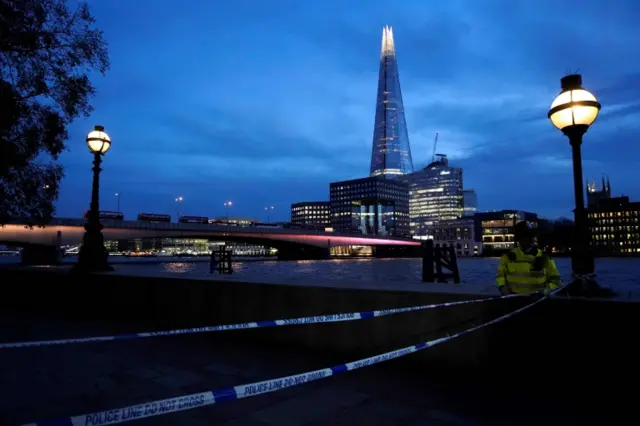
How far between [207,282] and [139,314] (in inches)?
103

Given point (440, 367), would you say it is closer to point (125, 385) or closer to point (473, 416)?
point (473, 416)

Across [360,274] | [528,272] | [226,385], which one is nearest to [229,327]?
[226,385]

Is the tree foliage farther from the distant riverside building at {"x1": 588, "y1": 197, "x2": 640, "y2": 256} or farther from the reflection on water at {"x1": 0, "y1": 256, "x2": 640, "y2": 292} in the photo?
the distant riverside building at {"x1": 588, "y1": 197, "x2": 640, "y2": 256}

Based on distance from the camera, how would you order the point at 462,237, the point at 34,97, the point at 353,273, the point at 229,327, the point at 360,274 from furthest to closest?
the point at 462,237 < the point at 353,273 < the point at 360,274 < the point at 34,97 < the point at 229,327

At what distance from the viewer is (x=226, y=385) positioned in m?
5.29

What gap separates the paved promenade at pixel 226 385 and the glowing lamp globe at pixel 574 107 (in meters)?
3.67

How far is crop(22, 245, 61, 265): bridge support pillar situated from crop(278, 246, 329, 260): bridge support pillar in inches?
2114

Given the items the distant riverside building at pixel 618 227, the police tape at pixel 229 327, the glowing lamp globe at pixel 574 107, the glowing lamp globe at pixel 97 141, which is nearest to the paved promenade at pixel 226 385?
the police tape at pixel 229 327

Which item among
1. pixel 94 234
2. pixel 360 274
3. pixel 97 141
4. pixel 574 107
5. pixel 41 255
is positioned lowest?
pixel 360 274

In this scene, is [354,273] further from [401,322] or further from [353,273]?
[401,322]

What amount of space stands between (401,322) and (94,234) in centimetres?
1064

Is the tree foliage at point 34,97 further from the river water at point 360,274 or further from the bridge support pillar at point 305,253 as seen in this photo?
the bridge support pillar at point 305,253

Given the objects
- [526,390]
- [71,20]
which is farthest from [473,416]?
[71,20]

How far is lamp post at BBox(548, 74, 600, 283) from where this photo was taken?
5.72 m
